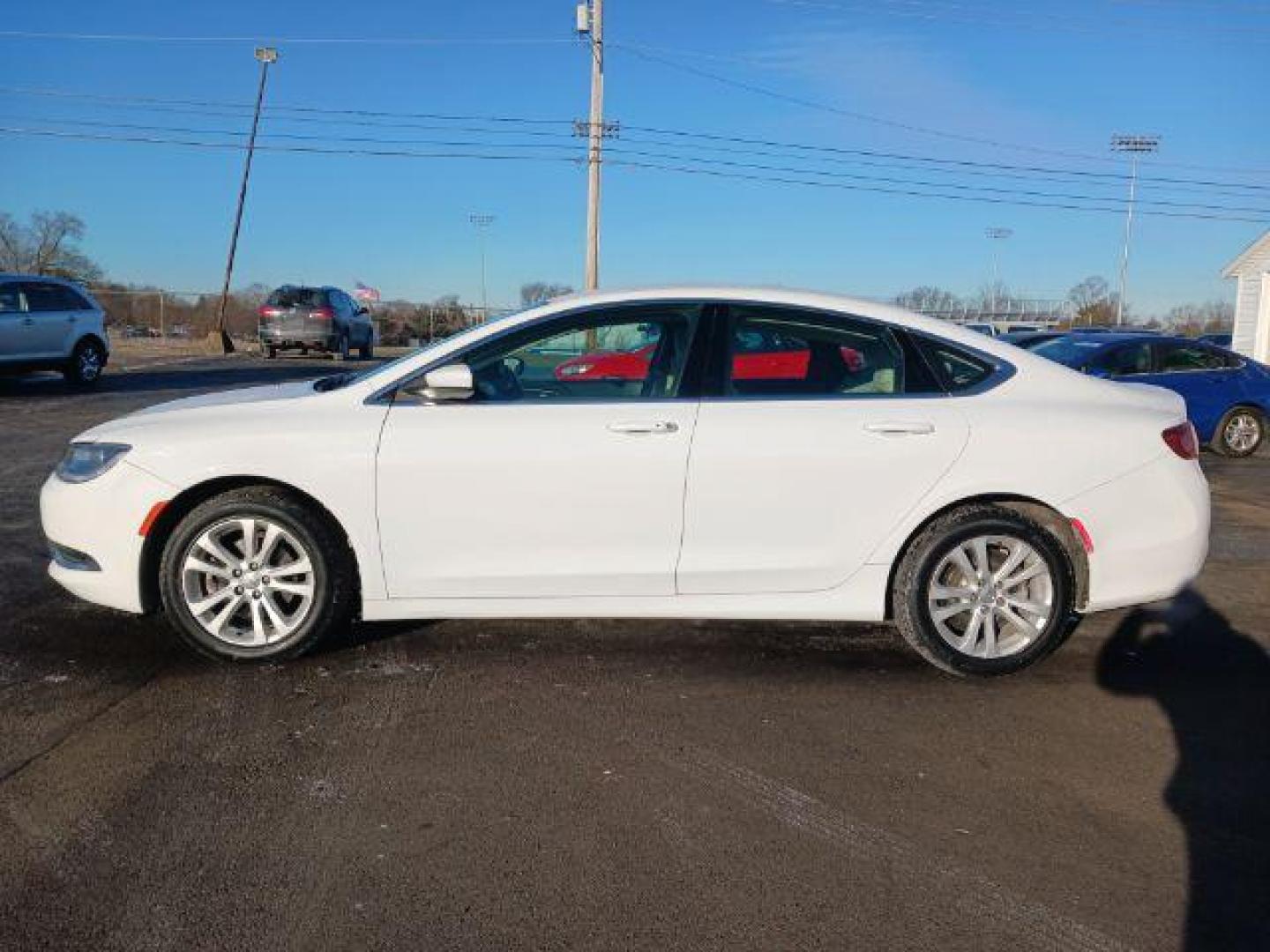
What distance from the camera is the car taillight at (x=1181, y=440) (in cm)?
414

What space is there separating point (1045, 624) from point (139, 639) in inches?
156

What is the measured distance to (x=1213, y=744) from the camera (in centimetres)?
353

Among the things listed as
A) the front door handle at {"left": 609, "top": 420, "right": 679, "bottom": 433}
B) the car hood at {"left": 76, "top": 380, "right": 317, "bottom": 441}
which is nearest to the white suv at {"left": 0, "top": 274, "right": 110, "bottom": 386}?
the car hood at {"left": 76, "top": 380, "right": 317, "bottom": 441}

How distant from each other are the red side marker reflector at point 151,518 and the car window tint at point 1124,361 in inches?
372

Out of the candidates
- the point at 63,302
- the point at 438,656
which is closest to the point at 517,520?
the point at 438,656

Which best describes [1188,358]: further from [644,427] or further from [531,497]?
[531,497]

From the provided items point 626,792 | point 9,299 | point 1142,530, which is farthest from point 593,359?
point 9,299

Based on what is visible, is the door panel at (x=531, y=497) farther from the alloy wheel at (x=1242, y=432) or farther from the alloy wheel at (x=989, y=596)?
the alloy wheel at (x=1242, y=432)

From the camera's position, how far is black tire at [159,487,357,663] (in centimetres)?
398

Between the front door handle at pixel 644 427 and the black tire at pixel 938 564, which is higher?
the front door handle at pixel 644 427

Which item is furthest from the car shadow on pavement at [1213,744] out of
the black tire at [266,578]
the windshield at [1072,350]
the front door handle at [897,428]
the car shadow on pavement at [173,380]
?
the car shadow on pavement at [173,380]

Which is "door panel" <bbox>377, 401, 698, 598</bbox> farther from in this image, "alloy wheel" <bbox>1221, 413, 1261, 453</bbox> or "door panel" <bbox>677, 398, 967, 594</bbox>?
"alloy wheel" <bbox>1221, 413, 1261, 453</bbox>

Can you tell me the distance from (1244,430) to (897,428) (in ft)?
31.3

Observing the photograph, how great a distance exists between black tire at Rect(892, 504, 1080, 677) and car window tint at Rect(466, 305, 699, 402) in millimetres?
1234
